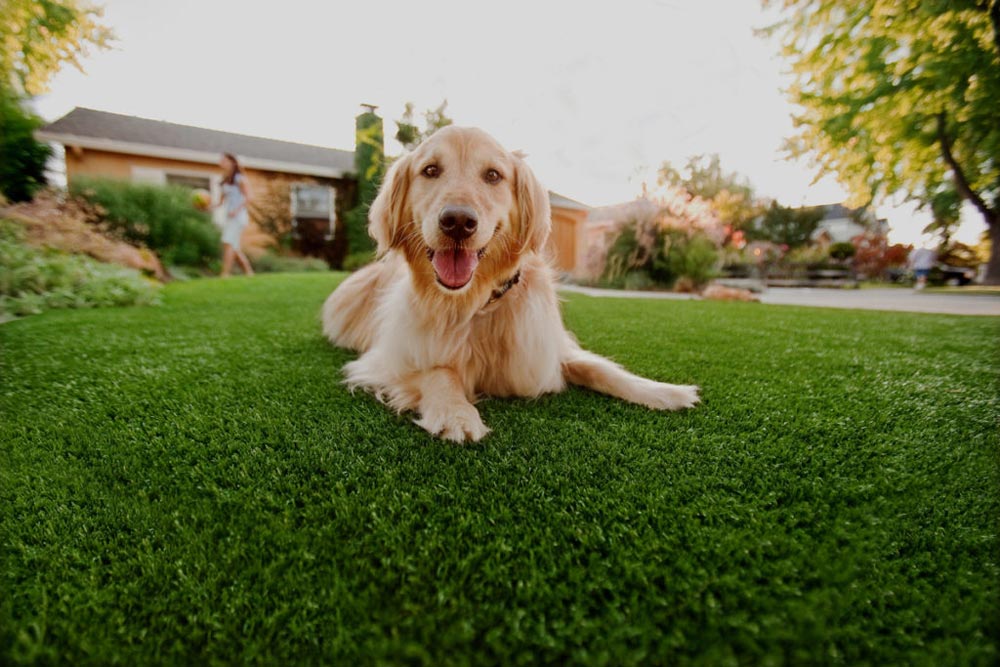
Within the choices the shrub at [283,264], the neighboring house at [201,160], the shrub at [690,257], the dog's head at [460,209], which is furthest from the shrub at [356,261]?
the dog's head at [460,209]

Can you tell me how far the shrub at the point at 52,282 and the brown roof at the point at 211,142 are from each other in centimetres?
120

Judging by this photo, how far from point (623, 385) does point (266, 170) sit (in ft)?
47.8

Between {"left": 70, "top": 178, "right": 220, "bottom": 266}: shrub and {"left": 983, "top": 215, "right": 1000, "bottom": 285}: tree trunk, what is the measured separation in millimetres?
9350

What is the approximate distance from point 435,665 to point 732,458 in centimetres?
101

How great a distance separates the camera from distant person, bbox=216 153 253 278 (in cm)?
828

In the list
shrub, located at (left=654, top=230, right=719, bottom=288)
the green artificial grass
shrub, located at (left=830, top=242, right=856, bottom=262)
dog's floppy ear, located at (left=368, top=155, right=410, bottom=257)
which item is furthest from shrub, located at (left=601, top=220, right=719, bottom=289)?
dog's floppy ear, located at (left=368, top=155, right=410, bottom=257)

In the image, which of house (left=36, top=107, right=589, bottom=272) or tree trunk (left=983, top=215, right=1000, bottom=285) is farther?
house (left=36, top=107, right=589, bottom=272)

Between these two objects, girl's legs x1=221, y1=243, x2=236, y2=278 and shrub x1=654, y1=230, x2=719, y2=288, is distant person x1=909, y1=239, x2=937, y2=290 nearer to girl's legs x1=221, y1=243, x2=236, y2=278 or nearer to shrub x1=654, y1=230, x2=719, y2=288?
shrub x1=654, y1=230, x2=719, y2=288

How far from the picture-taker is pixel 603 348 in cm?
286

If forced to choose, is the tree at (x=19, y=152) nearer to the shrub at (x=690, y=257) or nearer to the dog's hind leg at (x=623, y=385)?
the dog's hind leg at (x=623, y=385)

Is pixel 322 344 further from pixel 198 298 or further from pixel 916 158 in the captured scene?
pixel 916 158

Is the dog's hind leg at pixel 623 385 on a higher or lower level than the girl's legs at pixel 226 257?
lower

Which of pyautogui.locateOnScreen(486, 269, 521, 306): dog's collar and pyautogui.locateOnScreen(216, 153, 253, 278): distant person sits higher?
pyautogui.locateOnScreen(216, 153, 253, 278): distant person

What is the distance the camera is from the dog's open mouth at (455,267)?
1.75 m
